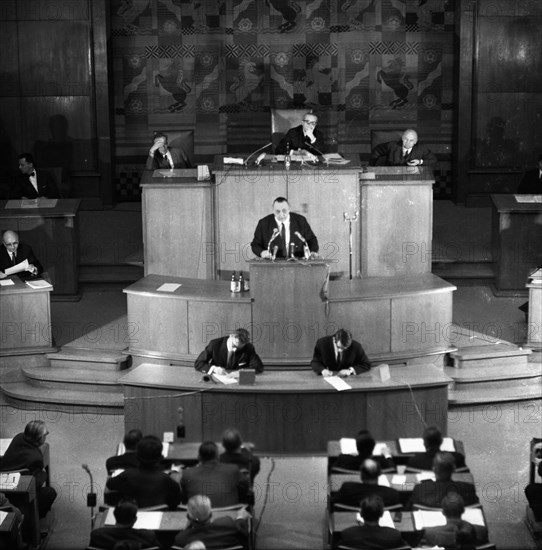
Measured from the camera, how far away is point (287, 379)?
10844 millimetres

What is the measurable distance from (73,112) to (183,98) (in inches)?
58.0

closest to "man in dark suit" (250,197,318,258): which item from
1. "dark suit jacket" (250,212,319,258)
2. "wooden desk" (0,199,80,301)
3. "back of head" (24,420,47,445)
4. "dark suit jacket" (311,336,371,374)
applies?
"dark suit jacket" (250,212,319,258)

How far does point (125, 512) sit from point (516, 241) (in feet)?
23.6

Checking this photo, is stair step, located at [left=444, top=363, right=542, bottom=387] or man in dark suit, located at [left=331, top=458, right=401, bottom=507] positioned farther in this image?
stair step, located at [left=444, top=363, right=542, bottom=387]

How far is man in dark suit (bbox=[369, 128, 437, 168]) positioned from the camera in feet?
44.9

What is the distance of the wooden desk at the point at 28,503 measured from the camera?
9062 millimetres

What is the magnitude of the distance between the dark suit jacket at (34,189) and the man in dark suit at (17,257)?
176 cm

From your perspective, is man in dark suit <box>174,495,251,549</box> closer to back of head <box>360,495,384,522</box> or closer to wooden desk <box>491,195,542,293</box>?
back of head <box>360,495,384,522</box>

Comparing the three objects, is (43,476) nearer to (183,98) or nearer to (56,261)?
(56,261)

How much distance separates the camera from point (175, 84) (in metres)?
17.0

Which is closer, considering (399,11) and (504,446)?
(504,446)

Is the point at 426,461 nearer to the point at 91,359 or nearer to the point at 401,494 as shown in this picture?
the point at 401,494

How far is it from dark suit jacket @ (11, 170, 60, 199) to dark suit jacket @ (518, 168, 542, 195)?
5433 millimetres

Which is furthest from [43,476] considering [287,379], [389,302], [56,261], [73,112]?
[73,112]
